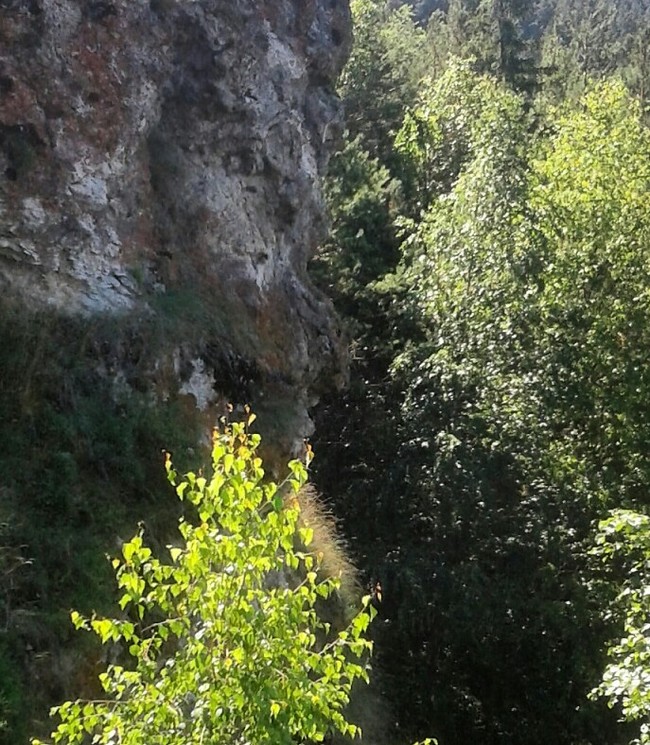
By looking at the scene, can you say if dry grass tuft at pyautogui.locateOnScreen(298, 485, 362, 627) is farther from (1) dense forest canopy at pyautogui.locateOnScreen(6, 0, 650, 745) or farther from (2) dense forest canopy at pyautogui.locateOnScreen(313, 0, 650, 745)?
(2) dense forest canopy at pyautogui.locateOnScreen(313, 0, 650, 745)

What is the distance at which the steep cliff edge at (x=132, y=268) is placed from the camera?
6387 mm

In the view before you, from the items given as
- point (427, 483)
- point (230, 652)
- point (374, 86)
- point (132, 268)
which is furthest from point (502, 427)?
point (374, 86)

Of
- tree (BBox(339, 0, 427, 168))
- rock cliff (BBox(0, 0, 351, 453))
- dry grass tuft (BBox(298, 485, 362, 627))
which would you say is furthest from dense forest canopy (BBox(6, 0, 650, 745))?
tree (BBox(339, 0, 427, 168))

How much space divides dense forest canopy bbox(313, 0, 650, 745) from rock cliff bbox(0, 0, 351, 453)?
9.38 ft

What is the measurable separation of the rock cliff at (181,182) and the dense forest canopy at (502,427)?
2.86m

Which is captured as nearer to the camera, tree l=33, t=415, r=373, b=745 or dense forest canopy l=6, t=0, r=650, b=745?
tree l=33, t=415, r=373, b=745

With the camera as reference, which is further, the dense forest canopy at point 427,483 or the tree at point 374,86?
the tree at point 374,86

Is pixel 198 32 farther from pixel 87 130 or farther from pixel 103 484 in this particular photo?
pixel 103 484

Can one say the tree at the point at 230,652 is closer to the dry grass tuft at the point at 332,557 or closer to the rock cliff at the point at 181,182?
the rock cliff at the point at 181,182

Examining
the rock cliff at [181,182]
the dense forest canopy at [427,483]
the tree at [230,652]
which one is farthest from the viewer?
the rock cliff at [181,182]

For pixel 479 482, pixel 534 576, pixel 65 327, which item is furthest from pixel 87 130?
pixel 534 576

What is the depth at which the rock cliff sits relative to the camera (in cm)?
848

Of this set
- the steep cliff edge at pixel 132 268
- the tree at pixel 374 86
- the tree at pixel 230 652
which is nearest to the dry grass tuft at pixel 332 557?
the steep cliff edge at pixel 132 268

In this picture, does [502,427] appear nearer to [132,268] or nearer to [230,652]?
[132,268]
